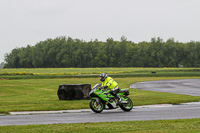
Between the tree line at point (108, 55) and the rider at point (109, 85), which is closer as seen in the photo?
the rider at point (109, 85)

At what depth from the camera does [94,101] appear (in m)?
18.1

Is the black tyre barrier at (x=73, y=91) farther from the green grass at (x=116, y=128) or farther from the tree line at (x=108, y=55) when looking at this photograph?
the tree line at (x=108, y=55)

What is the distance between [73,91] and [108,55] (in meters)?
127

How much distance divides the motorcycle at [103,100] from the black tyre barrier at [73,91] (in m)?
6.05

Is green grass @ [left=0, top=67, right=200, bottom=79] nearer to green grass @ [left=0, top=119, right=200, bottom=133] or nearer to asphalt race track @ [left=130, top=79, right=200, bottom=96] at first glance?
asphalt race track @ [left=130, top=79, right=200, bottom=96]

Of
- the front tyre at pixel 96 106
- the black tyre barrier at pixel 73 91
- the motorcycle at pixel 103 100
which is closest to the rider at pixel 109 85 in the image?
the motorcycle at pixel 103 100

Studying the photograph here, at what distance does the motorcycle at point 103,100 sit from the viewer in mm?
17906

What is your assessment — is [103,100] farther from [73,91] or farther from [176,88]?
[176,88]

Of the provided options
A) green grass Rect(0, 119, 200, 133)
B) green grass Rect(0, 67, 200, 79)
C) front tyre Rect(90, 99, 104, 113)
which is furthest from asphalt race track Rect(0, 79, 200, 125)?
green grass Rect(0, 67, 200, 79)

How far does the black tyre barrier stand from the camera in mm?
24391

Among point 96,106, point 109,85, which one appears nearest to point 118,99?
point 109,85

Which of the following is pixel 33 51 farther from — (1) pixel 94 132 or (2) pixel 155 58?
(1) pixel 94 132

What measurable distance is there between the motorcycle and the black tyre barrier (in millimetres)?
6051

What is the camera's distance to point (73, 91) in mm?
24609
